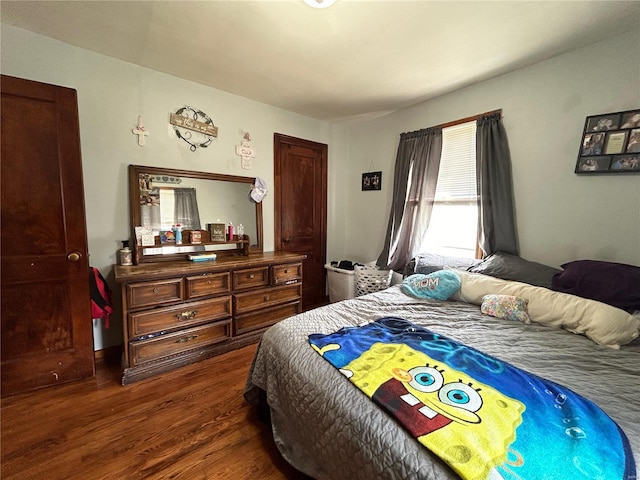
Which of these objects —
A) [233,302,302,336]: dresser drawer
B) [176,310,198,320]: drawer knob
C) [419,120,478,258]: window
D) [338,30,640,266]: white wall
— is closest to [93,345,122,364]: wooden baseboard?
[176,310,198,320]: drawer knob

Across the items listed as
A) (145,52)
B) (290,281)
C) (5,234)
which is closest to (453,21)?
(145,52)

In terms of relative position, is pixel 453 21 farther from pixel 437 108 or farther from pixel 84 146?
pixel 84 146

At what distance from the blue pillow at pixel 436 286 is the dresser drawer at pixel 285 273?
1.14 meters

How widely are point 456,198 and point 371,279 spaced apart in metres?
1.26

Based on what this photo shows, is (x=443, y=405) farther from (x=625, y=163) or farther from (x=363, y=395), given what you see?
(x=625, y=163)

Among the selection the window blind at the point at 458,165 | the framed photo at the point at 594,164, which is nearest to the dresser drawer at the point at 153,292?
the window blind at the point at 458,165

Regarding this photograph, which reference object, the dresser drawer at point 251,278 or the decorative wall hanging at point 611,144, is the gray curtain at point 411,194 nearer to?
the decorative wall hanging at point 611,144

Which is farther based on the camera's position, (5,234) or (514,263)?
(514,263)

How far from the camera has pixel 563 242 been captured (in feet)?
6.56

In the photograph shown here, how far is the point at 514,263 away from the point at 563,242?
1.27 ft

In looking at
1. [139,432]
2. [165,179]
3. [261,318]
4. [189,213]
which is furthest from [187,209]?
[139,432]

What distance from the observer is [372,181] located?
3332mm

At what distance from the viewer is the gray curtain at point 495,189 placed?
7.26 ft

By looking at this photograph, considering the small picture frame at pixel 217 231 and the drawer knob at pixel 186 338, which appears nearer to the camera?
the drawer knob at pixel 186 338
